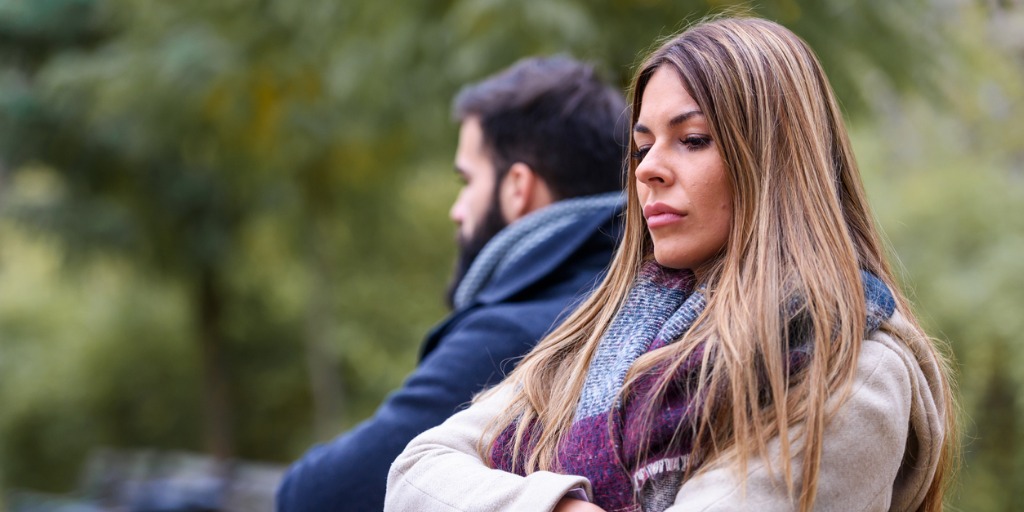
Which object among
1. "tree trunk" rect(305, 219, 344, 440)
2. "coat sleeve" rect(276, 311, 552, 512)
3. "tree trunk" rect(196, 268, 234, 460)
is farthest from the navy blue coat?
"tree trunk" rect(196, 268, 234, 460)

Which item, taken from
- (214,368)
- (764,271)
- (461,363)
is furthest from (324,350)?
(764,271)

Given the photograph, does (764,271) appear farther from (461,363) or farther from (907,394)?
(461,363)

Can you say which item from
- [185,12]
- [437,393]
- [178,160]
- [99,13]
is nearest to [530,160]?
[437,393]

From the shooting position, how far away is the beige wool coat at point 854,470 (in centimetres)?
131

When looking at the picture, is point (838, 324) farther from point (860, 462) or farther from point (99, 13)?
point (99, 13)

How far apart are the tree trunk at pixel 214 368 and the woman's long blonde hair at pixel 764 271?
29.0 ft

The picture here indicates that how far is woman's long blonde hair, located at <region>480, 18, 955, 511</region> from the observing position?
4.37ft

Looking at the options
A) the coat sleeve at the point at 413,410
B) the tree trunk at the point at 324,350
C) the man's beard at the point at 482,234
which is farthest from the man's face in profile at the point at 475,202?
the tree trunk at the point at 324,350

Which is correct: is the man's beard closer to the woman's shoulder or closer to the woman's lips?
the woman's lips

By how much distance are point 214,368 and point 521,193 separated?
8250 millimetres

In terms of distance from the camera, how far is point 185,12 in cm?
539

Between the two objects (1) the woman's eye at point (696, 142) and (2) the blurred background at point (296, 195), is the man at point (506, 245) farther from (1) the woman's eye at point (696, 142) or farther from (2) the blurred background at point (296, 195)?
(1) the woman's eye at point (696, 142)

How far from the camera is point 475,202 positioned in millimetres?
2512

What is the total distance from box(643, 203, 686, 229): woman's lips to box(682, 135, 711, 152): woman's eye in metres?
0.09
